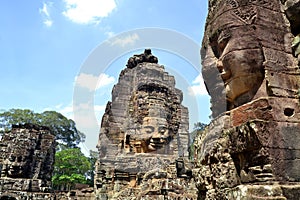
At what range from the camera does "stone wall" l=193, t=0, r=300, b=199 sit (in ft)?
7.93

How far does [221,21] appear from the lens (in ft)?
10.1

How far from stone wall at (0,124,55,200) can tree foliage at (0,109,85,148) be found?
21656mm

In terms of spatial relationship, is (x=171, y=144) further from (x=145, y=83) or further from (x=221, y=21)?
(x=221, y=21)

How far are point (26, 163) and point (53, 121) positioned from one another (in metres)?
26.7

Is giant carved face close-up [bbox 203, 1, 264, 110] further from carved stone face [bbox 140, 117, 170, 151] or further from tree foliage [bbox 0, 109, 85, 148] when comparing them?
tree foliage [bbox 0, 109, 85, 148]

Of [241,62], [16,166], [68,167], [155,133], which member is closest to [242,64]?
[241,62]

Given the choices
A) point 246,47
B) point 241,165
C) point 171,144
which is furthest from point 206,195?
point 171,144

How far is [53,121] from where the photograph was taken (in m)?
37.7

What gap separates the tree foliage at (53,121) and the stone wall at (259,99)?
33695mm

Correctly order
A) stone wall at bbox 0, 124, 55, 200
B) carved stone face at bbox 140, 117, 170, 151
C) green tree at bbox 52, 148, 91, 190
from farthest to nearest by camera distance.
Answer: green tree at bbox 52, 148, 91, 190
carved stone face at bbox 140, 117, 170, 151
stone wall at bbox 0, 124, 55, 200

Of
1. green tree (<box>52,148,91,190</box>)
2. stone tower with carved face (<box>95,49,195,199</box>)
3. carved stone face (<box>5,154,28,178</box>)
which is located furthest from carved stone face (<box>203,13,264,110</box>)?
green tree (<box>52,148,91,190</box>)

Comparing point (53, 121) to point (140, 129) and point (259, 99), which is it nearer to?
point (140, 129)

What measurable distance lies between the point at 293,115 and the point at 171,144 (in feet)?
35.2

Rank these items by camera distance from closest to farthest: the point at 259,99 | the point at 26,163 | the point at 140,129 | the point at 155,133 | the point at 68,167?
the point at 259,99 < the point at 26,163 < the point at 155,133 < the point at 140,129 < the point at 68,167
